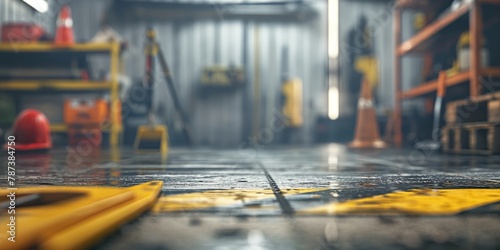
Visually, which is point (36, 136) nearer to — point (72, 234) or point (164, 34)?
point (72, 234)

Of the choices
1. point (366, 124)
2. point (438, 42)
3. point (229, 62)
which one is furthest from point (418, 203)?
point (229, 62)

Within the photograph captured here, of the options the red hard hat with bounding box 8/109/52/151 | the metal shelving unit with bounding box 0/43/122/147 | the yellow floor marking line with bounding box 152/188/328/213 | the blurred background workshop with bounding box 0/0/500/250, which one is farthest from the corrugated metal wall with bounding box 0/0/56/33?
the yellow floor marking line with bounding box 152/188/328/213

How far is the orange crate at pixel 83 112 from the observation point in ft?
20.6

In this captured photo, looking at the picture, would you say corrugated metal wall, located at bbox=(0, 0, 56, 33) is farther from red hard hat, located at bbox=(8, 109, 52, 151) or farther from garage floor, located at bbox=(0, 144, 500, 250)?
garage floor, located at bbox=(0, 144, 500, 250)

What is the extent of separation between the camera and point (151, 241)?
706 millimetres

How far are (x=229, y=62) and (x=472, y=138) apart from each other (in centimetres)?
540

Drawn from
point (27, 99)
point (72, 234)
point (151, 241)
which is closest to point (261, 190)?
point (151, 241)

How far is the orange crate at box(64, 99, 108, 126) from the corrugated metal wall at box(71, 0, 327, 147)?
233cm

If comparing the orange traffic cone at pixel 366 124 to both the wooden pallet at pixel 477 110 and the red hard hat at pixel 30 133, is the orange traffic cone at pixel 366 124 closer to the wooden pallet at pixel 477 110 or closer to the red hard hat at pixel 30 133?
the wooden pallet at pixel 477 110

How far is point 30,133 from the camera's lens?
4.12 meters

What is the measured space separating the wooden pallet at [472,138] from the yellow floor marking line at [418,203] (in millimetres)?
2595

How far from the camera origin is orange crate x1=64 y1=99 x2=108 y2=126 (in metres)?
6.27

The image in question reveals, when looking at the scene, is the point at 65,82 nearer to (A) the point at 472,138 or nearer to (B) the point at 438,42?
(A) the point at 472,138

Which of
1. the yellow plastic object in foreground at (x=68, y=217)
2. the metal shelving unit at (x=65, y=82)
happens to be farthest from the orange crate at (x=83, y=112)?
the yellow plastic object in foreground at (x=68, y=217)
